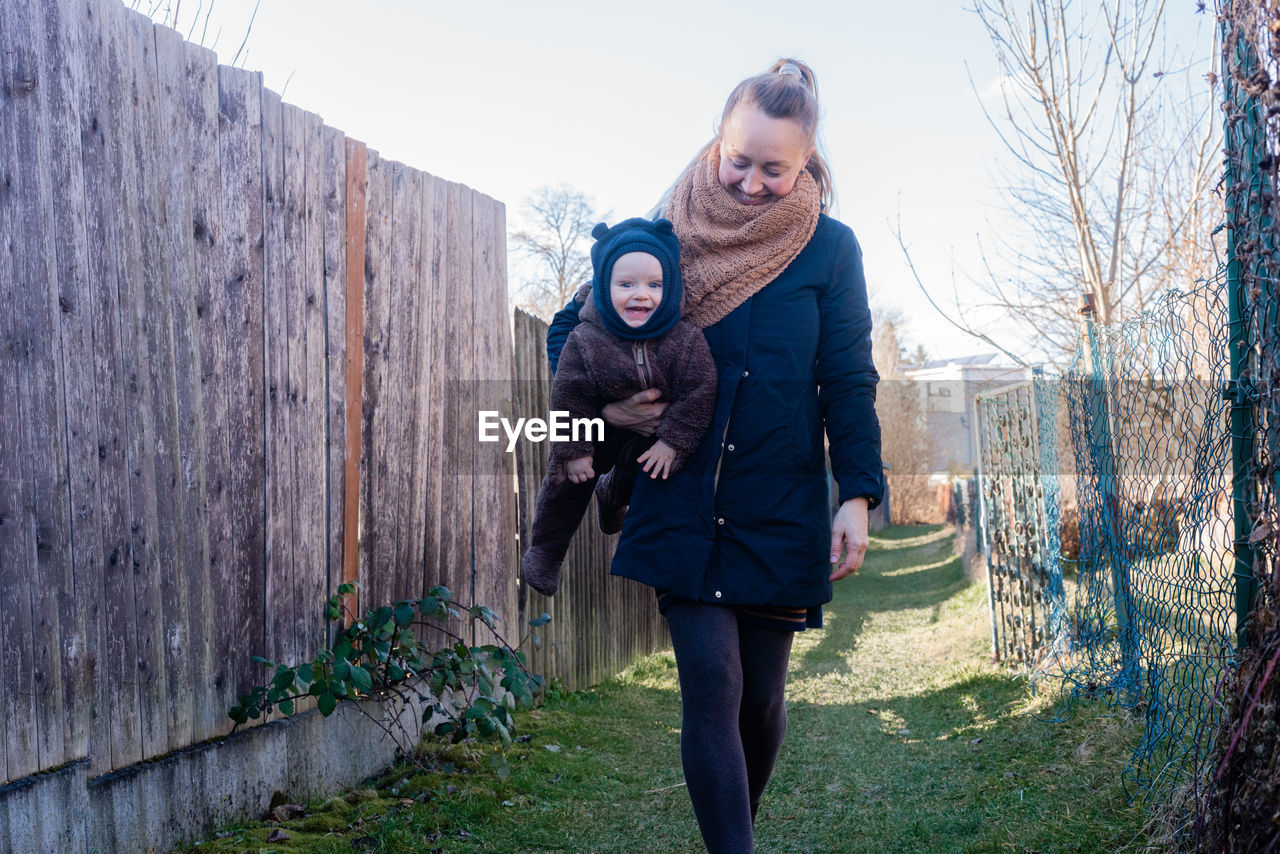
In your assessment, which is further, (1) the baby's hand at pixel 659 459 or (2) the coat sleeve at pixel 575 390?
(2) the coat sleeve at pixel 575 390

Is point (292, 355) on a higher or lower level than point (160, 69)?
lower

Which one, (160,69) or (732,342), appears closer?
(732,342)

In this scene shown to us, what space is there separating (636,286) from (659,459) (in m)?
0.38

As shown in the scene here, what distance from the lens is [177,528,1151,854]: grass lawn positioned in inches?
111

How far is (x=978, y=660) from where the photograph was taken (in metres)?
5.88

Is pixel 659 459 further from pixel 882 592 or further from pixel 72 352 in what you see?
pixel 882 592

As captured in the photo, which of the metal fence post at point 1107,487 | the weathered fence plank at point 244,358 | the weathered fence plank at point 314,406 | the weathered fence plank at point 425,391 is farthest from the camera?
the weathered fence plank at point 425,391

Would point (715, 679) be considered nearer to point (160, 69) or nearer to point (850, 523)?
point (850, 523)

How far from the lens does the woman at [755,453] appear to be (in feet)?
6.58

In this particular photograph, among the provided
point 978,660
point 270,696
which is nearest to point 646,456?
point 270,696

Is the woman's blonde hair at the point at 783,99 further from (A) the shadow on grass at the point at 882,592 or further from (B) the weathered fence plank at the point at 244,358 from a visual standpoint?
(A) the shadow on grass at the point at 882,592

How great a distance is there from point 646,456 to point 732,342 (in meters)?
0.31

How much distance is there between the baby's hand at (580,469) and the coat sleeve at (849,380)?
1.81 feet

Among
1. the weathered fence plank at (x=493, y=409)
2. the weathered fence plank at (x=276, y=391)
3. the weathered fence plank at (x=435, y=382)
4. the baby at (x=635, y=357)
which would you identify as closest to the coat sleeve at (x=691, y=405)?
the baby at (x=635, y=357)
